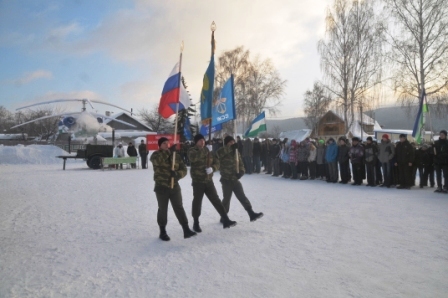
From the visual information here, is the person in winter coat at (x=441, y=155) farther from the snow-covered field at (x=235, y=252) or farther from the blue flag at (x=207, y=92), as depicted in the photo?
the blue flag at (x=207, y=92)

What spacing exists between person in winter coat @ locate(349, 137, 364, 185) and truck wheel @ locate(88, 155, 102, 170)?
16.1 metres

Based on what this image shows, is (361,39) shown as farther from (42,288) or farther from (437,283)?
(42,288)

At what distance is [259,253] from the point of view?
485 cm

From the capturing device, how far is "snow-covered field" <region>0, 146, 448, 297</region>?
3.73 metres

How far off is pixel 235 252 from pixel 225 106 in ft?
17.6

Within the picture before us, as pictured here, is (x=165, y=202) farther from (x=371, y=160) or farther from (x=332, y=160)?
(x=332, y=160)

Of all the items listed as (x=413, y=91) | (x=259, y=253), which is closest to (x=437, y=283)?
(x=259, y=253)

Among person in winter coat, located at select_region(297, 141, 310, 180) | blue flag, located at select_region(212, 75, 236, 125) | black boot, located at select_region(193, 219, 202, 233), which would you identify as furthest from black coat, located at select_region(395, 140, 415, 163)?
black boot, located at select_region(193, 219, 202, 233)

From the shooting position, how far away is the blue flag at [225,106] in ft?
30.9

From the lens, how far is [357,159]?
12500mm

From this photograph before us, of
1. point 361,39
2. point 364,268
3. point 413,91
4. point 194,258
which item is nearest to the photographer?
point 364,268

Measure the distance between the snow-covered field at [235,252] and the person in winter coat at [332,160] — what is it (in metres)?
4.80

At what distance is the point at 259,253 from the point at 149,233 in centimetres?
222

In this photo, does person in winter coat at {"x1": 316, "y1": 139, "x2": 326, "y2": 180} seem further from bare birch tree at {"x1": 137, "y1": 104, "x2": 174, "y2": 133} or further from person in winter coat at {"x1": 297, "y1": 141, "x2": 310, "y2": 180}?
bare birch tree at {"x1": 137, "y1": 104, "x2": 174, "y2": 133}
